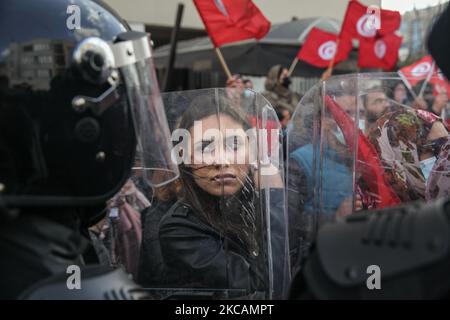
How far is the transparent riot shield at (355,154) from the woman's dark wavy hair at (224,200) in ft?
0.43

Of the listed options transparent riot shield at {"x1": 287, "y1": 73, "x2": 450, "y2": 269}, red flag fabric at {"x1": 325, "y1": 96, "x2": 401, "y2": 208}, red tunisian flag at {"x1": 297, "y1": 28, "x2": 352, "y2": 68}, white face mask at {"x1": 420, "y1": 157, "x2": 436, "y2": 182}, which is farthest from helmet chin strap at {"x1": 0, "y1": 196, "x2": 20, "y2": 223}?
red tunisian flag at {"x1": 297, "y1": 28, "x2": 352, "y2": 68}

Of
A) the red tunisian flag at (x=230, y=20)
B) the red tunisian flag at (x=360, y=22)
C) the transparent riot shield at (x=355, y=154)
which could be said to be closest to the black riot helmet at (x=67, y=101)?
the transparent riot shield at (x=355, y=154)

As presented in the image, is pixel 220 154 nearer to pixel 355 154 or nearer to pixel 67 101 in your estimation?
pixel 355 154

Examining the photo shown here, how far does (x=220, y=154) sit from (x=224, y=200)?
13 centimetres

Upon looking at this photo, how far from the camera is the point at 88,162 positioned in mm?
1360

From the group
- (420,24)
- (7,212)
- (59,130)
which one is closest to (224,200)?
(59,130)

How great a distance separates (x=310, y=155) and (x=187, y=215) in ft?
1.33

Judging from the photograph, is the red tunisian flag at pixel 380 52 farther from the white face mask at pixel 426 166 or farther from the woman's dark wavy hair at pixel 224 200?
the woman's dark wavy hair at pixel 224 200

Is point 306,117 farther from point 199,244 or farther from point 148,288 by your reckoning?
point 148,288

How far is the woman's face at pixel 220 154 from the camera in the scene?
171 cm

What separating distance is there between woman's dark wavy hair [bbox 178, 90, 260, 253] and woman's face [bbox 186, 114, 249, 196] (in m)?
0.02

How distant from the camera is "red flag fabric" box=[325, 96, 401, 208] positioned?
67.7 inches

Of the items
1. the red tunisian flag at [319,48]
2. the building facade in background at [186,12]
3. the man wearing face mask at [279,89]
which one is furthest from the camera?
the building facade in background at [186,12]
